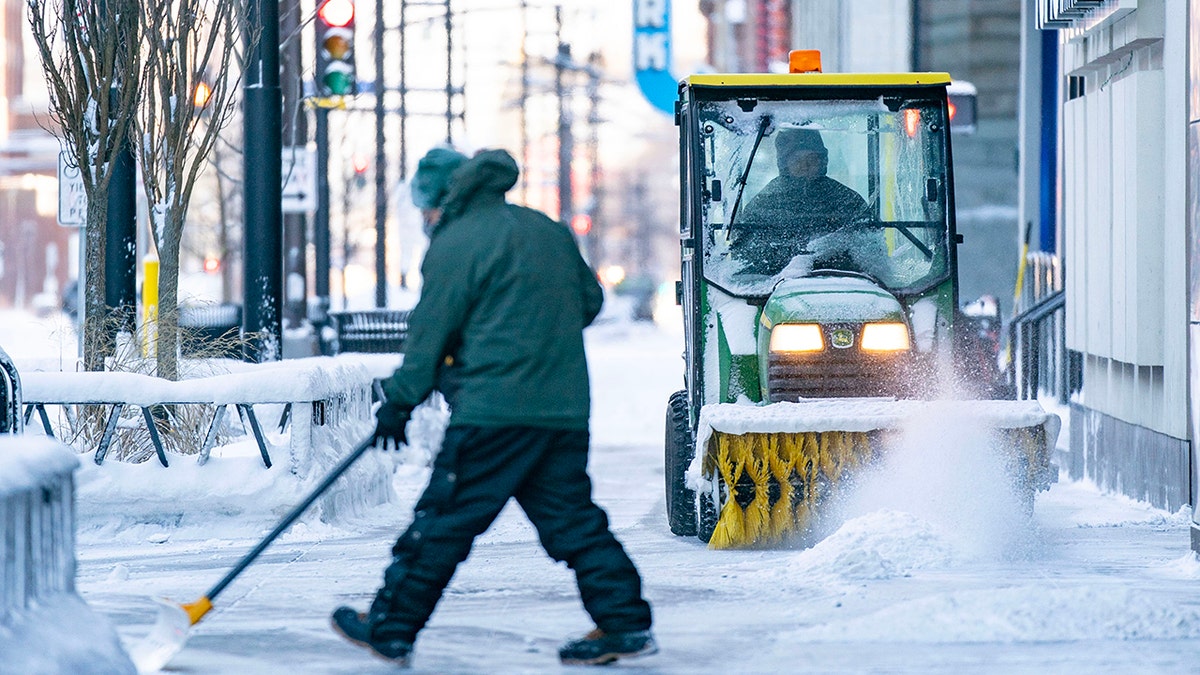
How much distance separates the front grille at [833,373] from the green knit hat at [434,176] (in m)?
3.29

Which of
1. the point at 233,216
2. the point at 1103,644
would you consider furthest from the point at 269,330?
the point at 233,216

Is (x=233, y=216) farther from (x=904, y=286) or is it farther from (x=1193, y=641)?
(x=1193, y=641)

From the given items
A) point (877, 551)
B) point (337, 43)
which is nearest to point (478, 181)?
point (877, 551)

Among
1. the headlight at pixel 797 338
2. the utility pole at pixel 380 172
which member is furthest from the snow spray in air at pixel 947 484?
the utility pole at pixel 380 172

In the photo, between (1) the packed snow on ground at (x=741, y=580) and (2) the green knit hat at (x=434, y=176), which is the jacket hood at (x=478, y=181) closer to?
(2) the green knit hat at (x=434, y=176)

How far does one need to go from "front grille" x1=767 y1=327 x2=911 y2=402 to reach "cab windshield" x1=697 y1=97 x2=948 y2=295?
0.58 meters

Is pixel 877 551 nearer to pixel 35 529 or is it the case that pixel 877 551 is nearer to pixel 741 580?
pixel 741 580

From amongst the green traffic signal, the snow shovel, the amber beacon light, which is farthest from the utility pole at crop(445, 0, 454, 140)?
the snow shovel

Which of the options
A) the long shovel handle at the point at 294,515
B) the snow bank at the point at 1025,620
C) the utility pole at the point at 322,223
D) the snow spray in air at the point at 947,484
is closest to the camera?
the long shovel handle at the point at 294,515

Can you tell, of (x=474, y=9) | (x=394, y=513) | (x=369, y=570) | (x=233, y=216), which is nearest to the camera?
(x=369, y=570)

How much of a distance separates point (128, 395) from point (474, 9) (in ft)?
81.4

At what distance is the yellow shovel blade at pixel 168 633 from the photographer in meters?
6.23

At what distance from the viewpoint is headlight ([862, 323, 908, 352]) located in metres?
9.32

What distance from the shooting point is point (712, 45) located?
8381 centimetres
